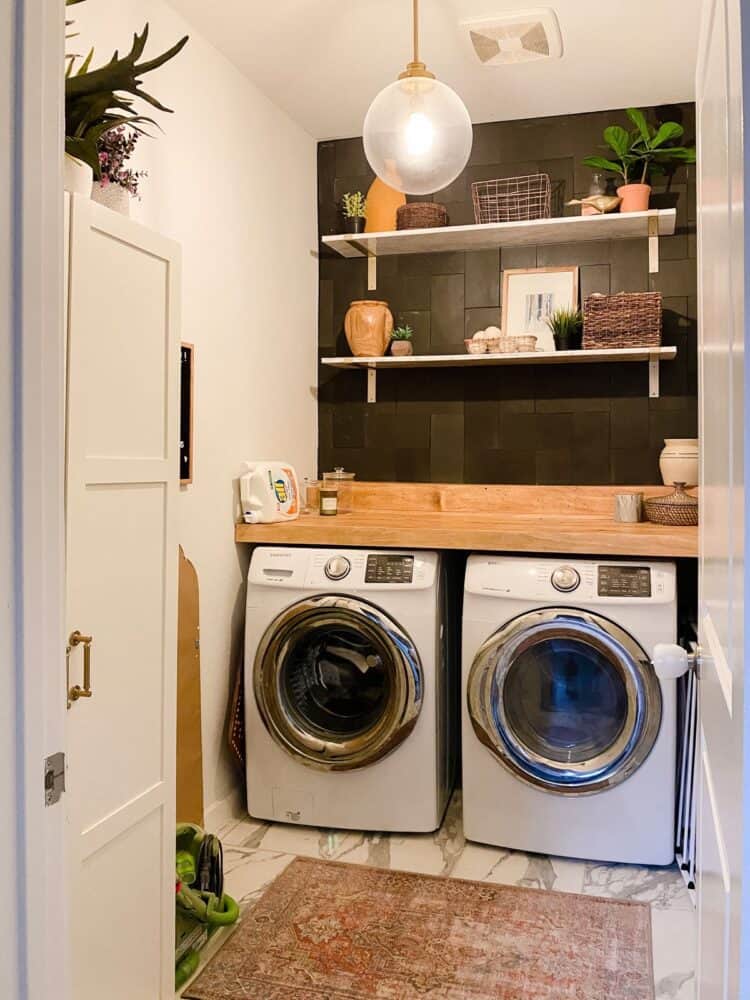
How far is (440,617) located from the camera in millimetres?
2979

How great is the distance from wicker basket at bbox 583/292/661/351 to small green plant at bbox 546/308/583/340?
4.3 inches

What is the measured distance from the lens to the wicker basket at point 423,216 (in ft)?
11.6

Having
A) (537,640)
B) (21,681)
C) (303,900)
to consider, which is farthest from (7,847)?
(537,640)

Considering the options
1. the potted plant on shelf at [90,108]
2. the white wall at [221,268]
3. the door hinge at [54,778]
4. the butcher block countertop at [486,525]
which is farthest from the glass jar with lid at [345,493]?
the door hinge at [54,778]

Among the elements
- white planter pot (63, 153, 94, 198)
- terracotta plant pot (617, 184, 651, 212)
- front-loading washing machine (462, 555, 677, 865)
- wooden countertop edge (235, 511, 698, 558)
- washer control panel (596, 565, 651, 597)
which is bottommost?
front-loading washing machine (462, 555, 677, 865)

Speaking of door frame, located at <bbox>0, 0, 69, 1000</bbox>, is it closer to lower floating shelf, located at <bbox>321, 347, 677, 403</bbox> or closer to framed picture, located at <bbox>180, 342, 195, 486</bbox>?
framed picture, located at <bbox>180, 342, 195, 486</bbox>

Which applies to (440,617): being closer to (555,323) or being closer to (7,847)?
(555,323)

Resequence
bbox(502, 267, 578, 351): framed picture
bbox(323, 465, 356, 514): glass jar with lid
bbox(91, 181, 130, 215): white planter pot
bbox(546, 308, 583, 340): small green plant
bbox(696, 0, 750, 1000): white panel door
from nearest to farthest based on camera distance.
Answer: bbox(696, 0, 750, 1000): white panel door → bbox(91, 181, 130, 215): white planter pot → bbox(546, 308, 583, 340): small green plant → bbox(502, 267, 578, 351): framed picture → bbox(323, 465, 356, 514): glass jar with lid

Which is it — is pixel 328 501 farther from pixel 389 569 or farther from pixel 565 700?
pixel 565 700

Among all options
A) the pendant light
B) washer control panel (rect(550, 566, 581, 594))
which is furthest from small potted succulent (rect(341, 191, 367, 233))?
washer control panel (rect(550, 566, 581, 594))

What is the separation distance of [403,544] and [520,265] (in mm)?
1402

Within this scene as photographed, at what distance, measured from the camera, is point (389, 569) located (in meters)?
2.95

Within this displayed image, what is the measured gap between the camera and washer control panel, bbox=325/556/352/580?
296cm

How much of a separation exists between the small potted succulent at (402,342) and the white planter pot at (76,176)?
2.05 metres
